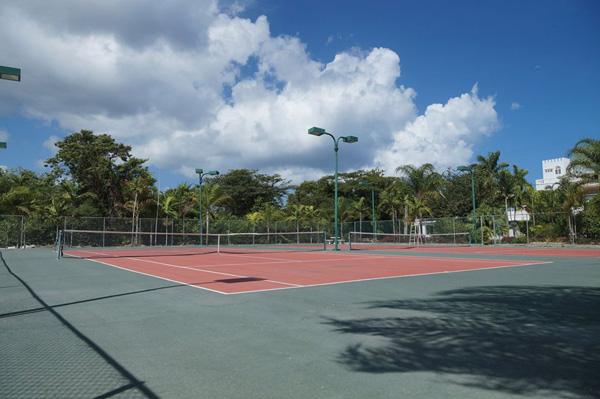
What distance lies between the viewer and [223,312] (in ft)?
21.4

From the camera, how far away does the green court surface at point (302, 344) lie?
11.5 feet

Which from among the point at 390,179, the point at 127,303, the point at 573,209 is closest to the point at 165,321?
the point at 127,303

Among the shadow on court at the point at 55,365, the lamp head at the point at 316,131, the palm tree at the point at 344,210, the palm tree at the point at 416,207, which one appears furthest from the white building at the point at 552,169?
the shadow on court at the point at 55,365

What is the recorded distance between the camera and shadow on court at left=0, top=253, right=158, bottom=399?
3.43 meters

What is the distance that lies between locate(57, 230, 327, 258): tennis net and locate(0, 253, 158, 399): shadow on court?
68.6ft

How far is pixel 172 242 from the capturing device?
127 feet

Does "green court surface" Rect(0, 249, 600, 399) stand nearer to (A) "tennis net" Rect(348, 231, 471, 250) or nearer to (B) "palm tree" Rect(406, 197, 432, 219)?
(A) "tennis net" Rect(348, 231, 471, 250)

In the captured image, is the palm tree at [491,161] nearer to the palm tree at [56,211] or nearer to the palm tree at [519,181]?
the palm tree at [519,181]

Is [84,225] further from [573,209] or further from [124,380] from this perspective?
[573,209]

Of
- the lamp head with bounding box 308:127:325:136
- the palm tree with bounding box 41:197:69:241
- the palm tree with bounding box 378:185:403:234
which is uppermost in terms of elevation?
the lamp head with bounding box 308:127:325:136

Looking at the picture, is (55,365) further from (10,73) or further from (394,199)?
(394,199)

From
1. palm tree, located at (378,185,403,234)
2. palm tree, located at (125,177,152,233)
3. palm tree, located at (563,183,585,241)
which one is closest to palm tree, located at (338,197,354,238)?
palm tree, located at (378,185,403,234)

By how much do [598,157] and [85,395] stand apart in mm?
33479

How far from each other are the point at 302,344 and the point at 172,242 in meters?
36.1
